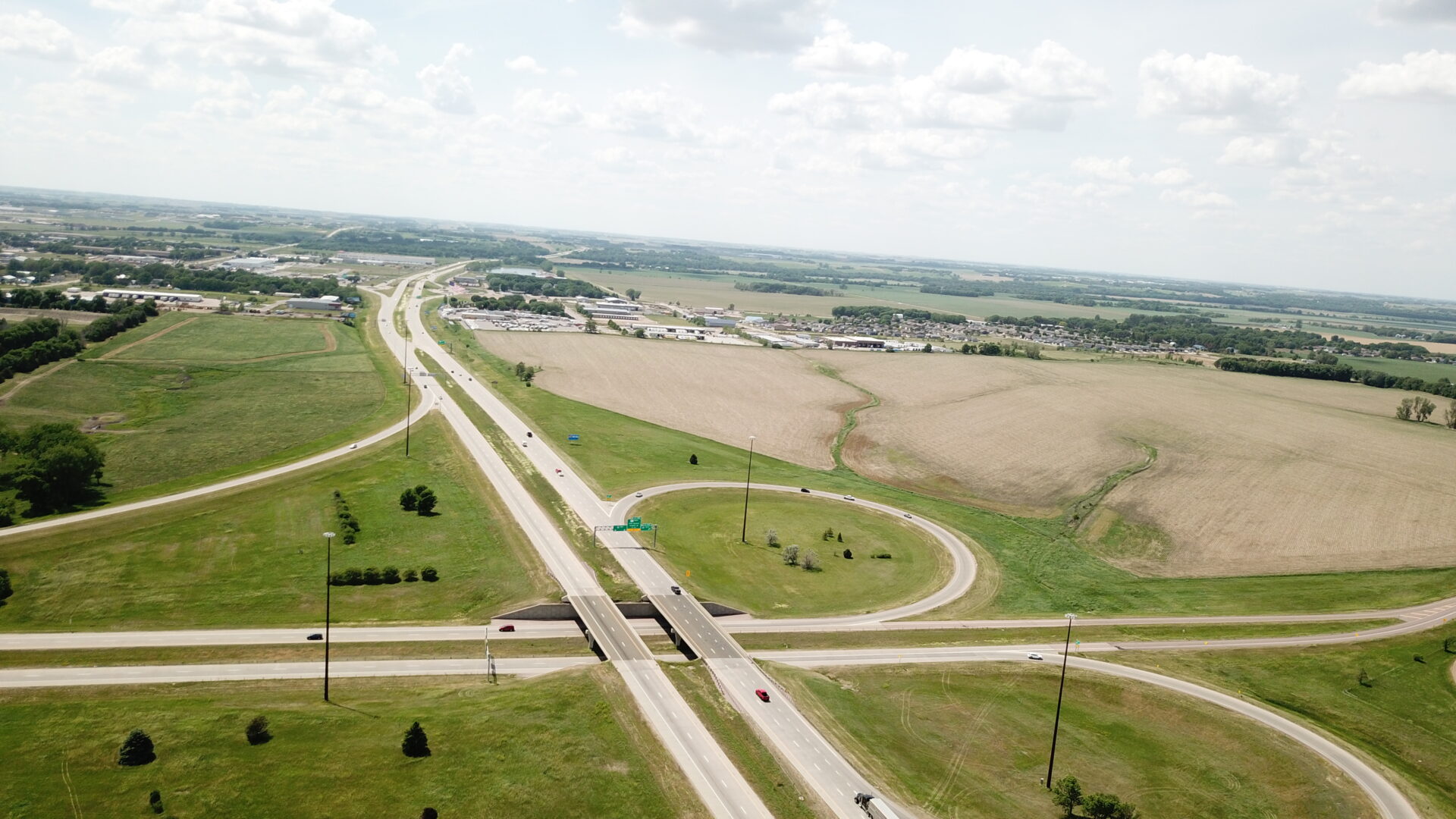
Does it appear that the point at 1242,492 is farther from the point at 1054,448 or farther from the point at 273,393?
the point at 273,393

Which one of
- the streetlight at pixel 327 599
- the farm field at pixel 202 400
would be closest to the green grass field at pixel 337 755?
the streetlight at pixel 327 599

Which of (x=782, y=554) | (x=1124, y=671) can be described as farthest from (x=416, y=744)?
(x=1124, y=671)

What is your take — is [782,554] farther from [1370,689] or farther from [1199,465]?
[1199,465]

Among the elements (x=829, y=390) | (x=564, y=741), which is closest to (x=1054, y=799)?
(x=564, y=741)

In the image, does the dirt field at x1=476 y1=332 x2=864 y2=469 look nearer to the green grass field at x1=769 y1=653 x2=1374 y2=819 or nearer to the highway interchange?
the highway interchange

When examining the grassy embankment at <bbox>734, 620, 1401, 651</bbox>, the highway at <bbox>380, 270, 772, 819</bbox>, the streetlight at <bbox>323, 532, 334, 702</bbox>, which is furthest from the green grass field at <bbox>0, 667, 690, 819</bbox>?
the grassy embankment at <bbox>734, 620, 1401, 651</bbox>

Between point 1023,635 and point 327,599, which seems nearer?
point 327,599

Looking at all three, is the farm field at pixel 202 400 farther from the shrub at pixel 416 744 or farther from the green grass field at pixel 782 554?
the shrub at pixel 416 744
